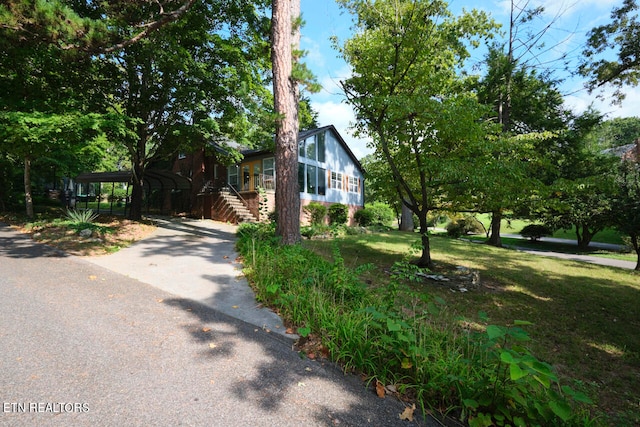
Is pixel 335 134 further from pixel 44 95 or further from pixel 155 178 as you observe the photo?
pixel 44 95

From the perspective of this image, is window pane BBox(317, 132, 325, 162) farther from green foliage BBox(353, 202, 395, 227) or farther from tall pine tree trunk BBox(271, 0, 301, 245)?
tall pine tree trunk BBox(271, 0, 301, 245)

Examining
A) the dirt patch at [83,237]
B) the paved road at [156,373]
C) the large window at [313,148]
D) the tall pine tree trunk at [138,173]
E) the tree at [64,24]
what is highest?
the large window at [313,148]

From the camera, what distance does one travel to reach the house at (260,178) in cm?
1564

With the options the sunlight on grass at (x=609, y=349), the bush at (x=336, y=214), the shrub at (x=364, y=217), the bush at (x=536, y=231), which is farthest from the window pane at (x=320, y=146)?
the bush at (x=536, y=231)

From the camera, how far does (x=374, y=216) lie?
2181 centimetres

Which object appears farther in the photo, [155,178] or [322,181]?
[322,181]

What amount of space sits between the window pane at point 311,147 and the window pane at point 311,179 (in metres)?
0.73

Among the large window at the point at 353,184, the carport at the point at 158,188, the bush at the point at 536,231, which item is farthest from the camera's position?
the large window at the point at 353,184

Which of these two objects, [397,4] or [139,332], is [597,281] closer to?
[397,4]

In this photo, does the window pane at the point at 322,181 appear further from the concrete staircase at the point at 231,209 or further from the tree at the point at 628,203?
the tree at the point at 628,203

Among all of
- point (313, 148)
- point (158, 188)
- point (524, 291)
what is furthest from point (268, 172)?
point (524, 291)

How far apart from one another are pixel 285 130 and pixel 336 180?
1467 cm

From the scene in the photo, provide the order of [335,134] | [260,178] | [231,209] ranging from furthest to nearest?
[335,134], [260,178], [231,209]

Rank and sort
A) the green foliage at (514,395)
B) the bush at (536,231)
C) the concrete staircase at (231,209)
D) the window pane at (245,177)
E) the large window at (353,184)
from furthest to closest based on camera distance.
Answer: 1. the large window at (353,184)
2. the bush at (536,231)
3. the window pane at (245,177)
4. the concrete staircase at (231,209)
5. the green foliage at (514,395)
